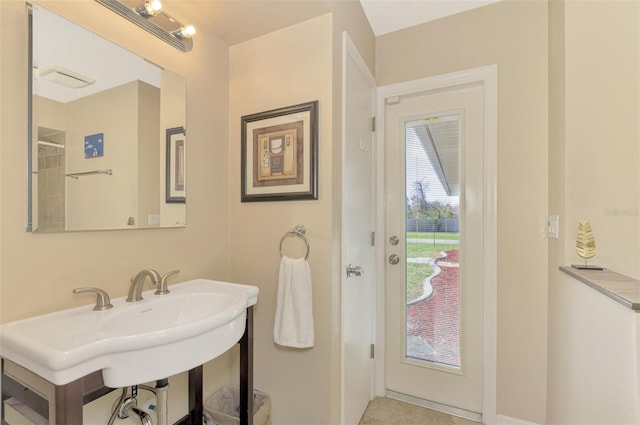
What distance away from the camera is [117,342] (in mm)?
718

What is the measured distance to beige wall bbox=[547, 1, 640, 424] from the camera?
120 cm

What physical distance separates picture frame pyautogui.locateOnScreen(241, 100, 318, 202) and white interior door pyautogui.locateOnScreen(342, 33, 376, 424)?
0.19 metres

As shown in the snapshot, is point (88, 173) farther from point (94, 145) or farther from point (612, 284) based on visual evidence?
point (612, 284)

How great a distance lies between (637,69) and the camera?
1.20 meters

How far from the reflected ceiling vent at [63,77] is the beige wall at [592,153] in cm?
199

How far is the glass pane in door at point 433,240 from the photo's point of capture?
189 cm

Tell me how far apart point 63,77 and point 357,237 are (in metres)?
1.44

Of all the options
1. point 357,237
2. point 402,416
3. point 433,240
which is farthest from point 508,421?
point 357,237

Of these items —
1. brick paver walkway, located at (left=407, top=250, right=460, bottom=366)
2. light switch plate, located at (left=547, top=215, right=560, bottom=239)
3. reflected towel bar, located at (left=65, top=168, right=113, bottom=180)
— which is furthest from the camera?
brick paver walkway, located at (left=407, top=250, right=460, bottom=366)

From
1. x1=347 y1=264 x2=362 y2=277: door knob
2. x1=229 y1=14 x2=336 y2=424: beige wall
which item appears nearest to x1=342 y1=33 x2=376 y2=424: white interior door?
x1=347 y1=264 x2=362 y2=277: door knob

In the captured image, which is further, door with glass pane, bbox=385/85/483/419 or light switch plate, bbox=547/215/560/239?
door with glass pane, bbox=385/85/483/419

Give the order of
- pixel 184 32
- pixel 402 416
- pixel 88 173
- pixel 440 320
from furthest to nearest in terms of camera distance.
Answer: pixel 440 320 < pixel 402 416 < pixel 184 32 < pixel 88 173

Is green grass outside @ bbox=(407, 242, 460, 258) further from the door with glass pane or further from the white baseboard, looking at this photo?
the white baseboard

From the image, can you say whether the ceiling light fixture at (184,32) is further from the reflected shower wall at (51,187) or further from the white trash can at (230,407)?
the white trash can at (230,407)
